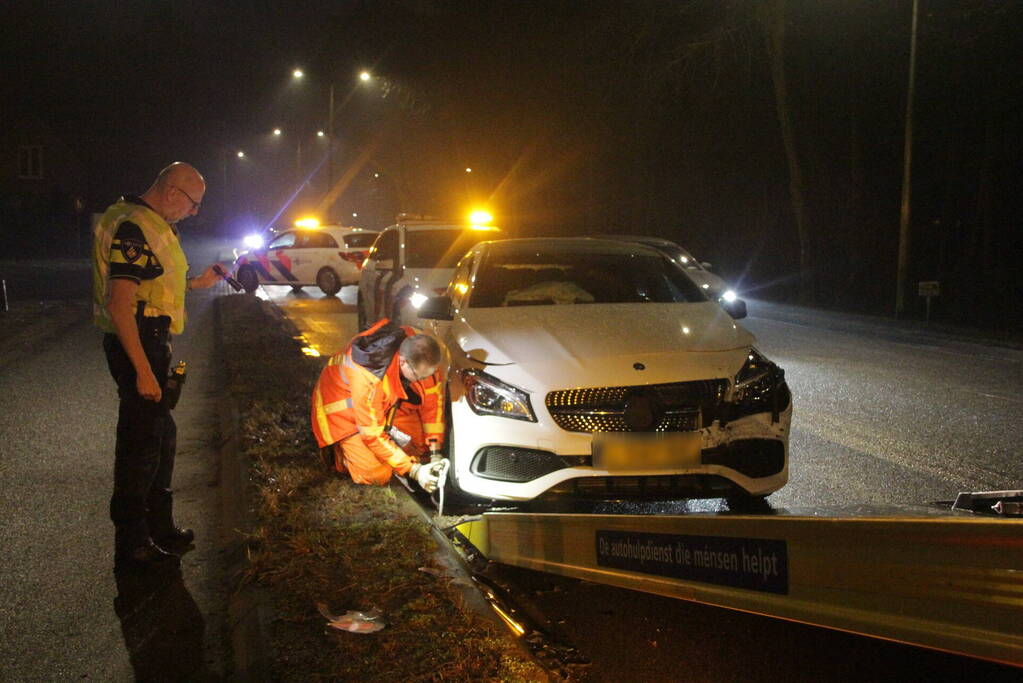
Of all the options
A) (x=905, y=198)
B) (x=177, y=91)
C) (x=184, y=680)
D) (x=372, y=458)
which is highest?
(x=177, y=91)

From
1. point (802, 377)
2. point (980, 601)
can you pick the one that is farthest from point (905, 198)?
point (980, 601)

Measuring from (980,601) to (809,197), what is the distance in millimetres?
33736

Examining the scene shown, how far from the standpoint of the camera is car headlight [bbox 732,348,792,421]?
5.08 meters

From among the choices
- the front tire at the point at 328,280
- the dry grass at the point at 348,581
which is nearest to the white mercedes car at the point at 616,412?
the dry grass at the point at 348,581

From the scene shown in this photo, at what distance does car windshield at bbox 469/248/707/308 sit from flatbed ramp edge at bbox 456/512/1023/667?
2750 millimetres

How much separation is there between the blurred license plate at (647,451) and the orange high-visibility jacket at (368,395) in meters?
1.24

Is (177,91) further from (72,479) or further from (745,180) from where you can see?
(72,479)

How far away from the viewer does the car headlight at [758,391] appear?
5.08 meters

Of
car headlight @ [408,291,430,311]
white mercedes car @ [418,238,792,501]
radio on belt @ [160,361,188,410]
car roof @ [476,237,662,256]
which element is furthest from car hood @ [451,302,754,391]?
car headlight @ [408,291,430,311]

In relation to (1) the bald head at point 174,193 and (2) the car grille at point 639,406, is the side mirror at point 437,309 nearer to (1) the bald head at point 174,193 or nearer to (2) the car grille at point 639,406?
(2) the car grille at point 639,406

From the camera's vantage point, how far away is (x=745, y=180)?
126 ft

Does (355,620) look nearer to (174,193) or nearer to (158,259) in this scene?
(158,259)

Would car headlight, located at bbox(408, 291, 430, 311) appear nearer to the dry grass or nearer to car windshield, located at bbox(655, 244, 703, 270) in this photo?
the dry grass

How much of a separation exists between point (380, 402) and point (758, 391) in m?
2.06
